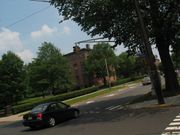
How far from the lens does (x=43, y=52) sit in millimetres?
89500

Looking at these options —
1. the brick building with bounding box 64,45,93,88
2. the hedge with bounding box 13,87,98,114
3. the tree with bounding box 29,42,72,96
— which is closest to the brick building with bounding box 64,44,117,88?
the brick building with bounding box 64,45,93,88

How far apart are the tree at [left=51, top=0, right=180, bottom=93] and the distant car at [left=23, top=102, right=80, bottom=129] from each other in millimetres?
8435

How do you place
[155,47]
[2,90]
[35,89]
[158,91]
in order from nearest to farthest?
[158,91]
[155,47]
[2,90]
[35,89]

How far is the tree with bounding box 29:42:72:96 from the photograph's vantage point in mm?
81188

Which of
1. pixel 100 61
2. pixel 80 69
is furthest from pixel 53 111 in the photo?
pixel 80 69

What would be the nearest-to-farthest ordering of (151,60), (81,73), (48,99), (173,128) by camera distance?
(173,128) < (151,60) < (48,99) < (81,73)

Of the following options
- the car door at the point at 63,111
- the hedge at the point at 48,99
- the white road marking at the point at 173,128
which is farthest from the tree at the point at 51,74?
the white road marking at the point at 173,128

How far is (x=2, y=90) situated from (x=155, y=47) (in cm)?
3388

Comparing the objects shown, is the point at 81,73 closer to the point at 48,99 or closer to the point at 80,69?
Result: the point at 80,69

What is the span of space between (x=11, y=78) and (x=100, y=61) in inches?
1346

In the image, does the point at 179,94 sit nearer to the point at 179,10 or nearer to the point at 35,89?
the point at 179,10

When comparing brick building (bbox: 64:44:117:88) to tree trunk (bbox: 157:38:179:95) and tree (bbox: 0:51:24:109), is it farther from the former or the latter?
tree trunk (bbox: 157:38:179:95)

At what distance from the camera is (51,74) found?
8156cm

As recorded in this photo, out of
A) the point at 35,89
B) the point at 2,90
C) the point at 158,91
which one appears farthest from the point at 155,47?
the point at 35,89
